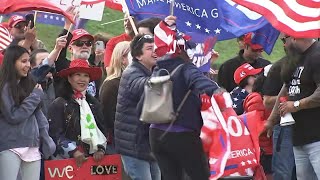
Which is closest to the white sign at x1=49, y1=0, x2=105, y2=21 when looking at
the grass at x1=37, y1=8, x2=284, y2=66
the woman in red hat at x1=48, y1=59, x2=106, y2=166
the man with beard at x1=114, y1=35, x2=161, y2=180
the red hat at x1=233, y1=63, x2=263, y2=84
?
the woman in red hat at x1=48, y1=59, x2=106, y2=166

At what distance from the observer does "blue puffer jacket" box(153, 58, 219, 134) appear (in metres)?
8.48

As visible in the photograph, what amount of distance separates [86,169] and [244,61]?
3040mm

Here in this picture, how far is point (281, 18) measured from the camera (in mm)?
9188

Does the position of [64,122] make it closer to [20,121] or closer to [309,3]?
[20,121]

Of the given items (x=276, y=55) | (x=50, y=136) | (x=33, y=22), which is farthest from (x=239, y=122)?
(x=276, y=55)

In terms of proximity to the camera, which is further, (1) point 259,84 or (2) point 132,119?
(1) point 259,84

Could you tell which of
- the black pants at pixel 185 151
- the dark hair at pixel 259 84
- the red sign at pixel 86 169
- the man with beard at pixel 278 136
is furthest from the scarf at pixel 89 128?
the dark hair at pixel 259 84

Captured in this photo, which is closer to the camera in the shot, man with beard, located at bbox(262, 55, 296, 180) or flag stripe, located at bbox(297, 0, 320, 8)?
flag stripe, located at bbox(297, 0, 320, 8)

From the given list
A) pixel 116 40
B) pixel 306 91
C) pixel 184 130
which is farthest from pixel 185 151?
pixel 116 40

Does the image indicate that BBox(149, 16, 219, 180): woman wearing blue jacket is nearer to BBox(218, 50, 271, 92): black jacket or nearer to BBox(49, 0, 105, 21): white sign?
BBox(218, 50, 271, 92): black jacket

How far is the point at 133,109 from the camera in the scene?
959 centimetres

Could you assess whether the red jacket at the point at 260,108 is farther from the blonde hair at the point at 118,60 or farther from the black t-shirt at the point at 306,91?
the blonde hair at the point at 118,60

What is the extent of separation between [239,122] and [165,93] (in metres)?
0.93

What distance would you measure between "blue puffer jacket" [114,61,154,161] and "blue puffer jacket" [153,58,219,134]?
2.66ft
